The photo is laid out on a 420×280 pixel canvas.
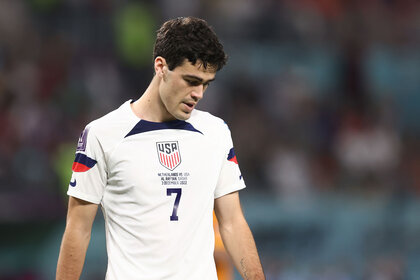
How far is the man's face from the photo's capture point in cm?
333

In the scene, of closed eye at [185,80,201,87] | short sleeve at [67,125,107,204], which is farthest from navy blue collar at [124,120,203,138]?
closed eye at [185,80,201,87]

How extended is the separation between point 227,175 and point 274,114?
6.02 metres

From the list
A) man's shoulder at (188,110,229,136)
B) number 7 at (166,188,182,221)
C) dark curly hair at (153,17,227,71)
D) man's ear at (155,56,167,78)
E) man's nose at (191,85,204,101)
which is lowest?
number 7 at (166,188,182,221)

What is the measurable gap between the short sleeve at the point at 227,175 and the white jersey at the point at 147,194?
9 cm

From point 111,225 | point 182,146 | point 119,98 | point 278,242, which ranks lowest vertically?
point 278,242

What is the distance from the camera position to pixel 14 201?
24.7 ft

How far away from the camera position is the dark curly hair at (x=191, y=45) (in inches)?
130

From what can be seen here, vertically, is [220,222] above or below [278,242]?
above

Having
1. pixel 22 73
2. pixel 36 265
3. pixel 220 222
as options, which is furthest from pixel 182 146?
pixel 22 73

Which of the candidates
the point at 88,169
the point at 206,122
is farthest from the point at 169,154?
the point at 88,169

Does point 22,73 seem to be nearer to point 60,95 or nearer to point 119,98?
point 60,95

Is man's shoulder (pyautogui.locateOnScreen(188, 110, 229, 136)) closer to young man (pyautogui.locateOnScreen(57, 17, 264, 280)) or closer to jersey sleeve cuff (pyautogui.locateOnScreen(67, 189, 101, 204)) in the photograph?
young man (pyautogui.locateOnScreen(57, 17, 264, 280))

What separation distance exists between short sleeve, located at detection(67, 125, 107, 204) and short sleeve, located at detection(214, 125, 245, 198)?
57 centimetres

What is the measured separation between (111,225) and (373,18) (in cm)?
802
